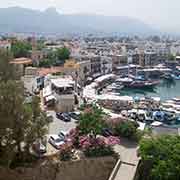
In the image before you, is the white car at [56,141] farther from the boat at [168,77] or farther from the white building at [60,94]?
the boat at [168,77]

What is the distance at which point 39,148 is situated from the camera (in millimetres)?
15852

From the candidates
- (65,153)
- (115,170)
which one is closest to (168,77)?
(65,153)

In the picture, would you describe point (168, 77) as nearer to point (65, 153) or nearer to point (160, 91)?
point (160, 91)

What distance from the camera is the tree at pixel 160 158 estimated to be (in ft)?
43.3

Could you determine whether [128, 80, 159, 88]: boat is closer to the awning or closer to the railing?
the awning

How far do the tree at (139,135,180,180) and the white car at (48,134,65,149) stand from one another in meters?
3.80

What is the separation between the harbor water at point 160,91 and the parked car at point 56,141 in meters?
22.9

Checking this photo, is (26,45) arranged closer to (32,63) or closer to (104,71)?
(32,63)

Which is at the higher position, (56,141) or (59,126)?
(56,141)

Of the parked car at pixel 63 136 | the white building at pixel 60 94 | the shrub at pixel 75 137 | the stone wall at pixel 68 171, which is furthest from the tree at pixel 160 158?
the white building at pixel 60 94

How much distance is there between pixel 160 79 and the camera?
165 feet

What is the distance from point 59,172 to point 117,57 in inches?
1551

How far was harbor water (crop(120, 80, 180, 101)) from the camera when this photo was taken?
4134 centimetres

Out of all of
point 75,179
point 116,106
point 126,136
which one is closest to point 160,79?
point 116,106
